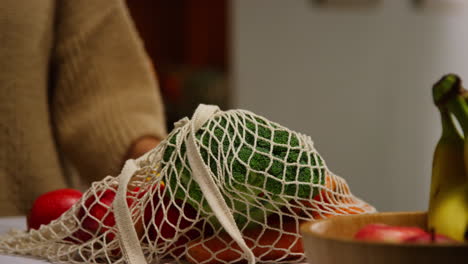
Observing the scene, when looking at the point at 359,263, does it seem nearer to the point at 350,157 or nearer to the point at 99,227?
the point at 99,227

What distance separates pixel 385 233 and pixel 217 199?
16 centimetres

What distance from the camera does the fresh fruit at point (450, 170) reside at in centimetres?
51

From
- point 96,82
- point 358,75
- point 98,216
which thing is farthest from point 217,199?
point 358,75

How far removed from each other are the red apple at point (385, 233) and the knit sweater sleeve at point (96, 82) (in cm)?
89

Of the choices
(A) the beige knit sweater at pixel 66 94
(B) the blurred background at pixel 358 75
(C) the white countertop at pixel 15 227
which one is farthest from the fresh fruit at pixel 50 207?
(B) the blurred background at pixel 358 75

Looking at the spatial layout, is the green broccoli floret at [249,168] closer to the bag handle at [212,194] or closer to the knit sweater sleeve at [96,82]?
the bag handle at [212,194]

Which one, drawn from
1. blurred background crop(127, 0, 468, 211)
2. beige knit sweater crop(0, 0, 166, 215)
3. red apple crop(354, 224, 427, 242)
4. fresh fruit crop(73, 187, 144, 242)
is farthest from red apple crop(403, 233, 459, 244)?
blurred background crop(127, 0, 468, 211)

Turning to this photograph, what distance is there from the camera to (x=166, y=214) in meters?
0.65

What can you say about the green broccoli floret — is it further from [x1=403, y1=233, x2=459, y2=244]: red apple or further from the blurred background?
the blurred background

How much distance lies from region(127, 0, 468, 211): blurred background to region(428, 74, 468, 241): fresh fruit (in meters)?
2.69

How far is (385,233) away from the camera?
0.51 metres

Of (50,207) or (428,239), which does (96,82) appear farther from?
(428,239)

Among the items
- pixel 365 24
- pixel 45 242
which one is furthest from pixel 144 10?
pixel 45 242

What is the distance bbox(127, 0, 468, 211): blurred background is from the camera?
10.8 ft
